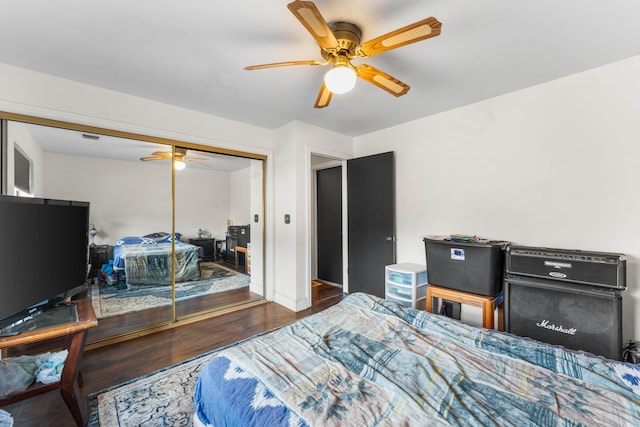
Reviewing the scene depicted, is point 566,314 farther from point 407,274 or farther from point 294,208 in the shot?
point 294,208

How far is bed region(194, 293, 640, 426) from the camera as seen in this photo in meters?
0.96

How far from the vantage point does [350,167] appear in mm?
3980

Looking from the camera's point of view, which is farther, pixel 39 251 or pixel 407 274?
pixel 407 274

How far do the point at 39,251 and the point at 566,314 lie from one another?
11.4 ft

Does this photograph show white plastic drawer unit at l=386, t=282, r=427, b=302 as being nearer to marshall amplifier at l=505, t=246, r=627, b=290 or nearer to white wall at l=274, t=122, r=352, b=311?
marshall amplifier at l=505, t=246, r=627, b=290

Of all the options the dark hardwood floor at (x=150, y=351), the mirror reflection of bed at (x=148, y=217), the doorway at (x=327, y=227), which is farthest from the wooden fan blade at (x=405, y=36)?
the doorway at (x=327, y=227)

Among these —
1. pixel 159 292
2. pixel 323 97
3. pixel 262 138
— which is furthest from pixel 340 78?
pixel 159 292

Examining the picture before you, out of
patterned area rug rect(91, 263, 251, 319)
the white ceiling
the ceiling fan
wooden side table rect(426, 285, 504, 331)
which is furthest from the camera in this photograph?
patterned area rug rect(91, 263, 251, 319)

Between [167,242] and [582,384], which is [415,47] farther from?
[167,242]

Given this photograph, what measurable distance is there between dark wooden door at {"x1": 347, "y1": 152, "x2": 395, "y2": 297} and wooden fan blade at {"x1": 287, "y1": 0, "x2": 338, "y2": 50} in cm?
214

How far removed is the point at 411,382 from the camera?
3.77 ft

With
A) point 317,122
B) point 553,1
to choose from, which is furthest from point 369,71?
point 317,122

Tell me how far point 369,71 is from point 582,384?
1.97 metres

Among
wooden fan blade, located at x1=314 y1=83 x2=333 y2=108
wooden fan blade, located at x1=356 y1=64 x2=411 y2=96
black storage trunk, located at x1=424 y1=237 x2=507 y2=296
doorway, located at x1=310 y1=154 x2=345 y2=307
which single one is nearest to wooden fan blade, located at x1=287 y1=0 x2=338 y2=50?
wooden fan blade, located at x1=356 y1=64 x2=411 y2=96
